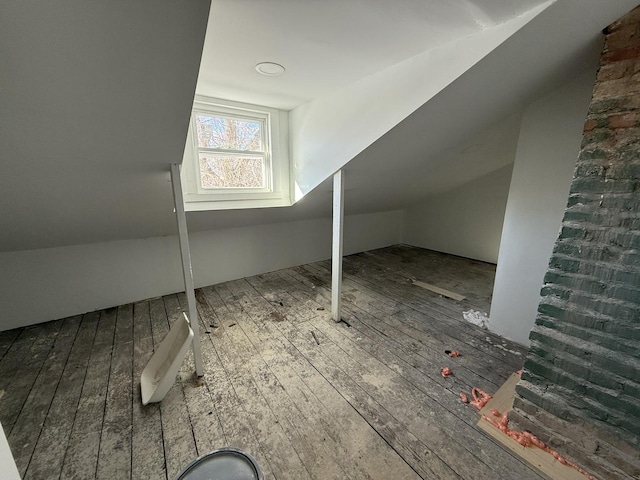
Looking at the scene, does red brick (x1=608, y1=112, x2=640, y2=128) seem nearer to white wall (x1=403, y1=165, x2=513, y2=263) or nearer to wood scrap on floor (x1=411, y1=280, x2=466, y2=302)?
wood scrap on floor (x1=411, y1=280, x2=466, y2=302)

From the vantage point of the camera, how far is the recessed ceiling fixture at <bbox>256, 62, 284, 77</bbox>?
1684 millimetres

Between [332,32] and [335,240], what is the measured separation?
1.51 metres

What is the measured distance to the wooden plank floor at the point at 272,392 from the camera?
4.29ft

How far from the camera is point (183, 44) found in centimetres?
88

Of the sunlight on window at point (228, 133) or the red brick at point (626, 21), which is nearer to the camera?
the red brick at point (626, 21)

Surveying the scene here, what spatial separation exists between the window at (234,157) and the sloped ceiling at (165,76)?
524 millimetres

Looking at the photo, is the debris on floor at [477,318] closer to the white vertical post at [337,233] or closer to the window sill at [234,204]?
the white vertical post at [337,233]

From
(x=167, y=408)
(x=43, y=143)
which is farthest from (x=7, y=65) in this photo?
(x=167, y=408)

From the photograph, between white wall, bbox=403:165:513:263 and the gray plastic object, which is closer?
the gray plastic object

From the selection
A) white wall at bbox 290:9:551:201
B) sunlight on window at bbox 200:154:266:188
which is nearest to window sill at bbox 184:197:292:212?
sunlight on window at bbox 200:154:266:188

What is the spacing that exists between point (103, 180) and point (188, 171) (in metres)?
1.22

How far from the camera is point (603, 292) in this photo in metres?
1.14

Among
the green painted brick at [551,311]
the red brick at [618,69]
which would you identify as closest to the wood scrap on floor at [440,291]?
the green painted brick at [551,311]

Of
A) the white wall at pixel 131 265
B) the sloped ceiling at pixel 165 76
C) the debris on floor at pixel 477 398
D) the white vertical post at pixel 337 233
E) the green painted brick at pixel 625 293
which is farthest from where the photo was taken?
the white wall at pixel 131 265
